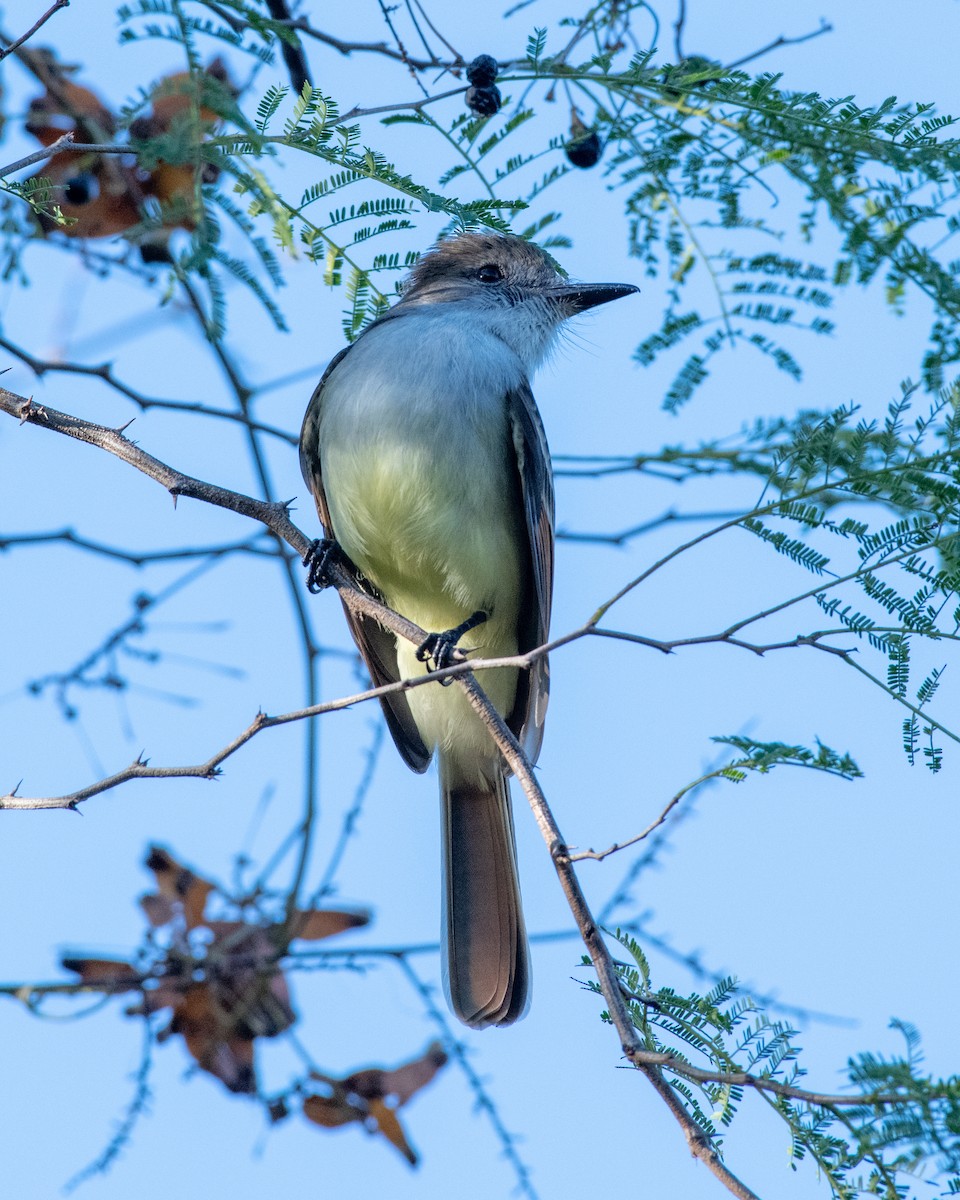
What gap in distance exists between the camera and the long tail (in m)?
4.79

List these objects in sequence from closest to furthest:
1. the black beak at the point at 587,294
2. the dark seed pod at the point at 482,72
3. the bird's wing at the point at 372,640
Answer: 1. the dark seed pod at the point at 482,72
2. the bird's wing at the point at 372,640
3. the black beak at the point at 587,294

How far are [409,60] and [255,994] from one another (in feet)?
9.94

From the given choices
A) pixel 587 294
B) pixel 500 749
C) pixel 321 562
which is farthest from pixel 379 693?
pixel 587 294

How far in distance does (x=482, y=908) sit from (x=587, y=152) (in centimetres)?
268

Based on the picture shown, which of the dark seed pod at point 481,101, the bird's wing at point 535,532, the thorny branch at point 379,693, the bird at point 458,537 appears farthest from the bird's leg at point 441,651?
the dark seed pod at point 481,101

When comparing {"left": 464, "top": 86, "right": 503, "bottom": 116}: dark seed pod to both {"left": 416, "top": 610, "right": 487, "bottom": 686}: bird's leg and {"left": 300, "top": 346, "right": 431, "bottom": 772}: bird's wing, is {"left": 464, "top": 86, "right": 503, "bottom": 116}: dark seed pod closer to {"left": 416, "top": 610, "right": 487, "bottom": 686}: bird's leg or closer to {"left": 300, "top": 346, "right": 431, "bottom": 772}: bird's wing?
{"left": 300, "top": 346, "right": 431, "bottom": 772}: bird's wing

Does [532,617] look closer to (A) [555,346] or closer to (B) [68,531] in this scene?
(A) [555,346]

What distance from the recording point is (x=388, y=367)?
5.01 m

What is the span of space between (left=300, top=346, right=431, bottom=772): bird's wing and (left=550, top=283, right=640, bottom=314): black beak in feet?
3.66

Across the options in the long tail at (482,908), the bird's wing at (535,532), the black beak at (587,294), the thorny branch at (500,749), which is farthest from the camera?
the black beak at (587,294)

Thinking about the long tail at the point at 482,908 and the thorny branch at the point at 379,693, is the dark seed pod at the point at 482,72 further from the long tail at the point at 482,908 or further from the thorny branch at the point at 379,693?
the long tail at the point at 482,908

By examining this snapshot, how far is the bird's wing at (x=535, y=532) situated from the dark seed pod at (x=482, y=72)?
125 centimetres

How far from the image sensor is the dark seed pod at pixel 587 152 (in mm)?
4543

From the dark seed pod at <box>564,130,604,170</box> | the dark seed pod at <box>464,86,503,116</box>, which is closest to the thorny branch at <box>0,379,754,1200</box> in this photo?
the dark seed pod at <box>464,86,503,116</box>
